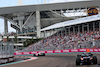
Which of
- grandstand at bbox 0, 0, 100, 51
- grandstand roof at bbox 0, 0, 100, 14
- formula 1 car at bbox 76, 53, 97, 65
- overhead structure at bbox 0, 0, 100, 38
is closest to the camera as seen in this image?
formula 1 car at bbox 76, 53, 97, 65

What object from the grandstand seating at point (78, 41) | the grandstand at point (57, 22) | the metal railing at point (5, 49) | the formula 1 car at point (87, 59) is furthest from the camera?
the grandstand at point (57, 22)

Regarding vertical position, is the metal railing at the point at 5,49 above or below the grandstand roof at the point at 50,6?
below

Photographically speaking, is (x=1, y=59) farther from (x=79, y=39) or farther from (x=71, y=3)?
(x=71, y=3)

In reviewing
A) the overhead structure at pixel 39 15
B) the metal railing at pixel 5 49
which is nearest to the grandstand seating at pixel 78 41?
the overhead structure at pixel 39 15

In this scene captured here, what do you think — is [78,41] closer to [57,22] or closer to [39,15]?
[57,22]

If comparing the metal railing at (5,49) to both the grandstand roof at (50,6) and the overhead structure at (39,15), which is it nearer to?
the overhead structure at (39,15)

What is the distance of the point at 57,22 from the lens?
52375 mm

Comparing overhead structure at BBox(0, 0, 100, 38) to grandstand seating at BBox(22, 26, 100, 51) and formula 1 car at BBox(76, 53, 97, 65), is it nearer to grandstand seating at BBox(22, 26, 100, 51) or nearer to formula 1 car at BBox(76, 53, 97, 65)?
grandstand seating at BBox(22, 26, 100, 51)

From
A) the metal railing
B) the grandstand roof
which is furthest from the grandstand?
the metal railing

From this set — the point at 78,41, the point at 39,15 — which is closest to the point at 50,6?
the point at 39,15

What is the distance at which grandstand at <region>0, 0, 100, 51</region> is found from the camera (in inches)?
1355

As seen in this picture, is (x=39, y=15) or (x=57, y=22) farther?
(x=57, y=22)

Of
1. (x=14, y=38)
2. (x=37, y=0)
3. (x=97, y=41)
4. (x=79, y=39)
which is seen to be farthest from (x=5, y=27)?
(x=97, y=41)

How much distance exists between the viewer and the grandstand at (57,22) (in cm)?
3441
